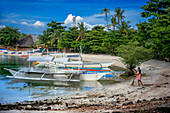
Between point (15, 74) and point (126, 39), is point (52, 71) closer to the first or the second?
point (15, 74)

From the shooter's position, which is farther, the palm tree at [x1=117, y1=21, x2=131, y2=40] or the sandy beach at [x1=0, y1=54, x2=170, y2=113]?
the palm tree at [x1=117, y1=21, x2=131, y2=40]

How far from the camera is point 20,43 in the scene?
82.3 meters

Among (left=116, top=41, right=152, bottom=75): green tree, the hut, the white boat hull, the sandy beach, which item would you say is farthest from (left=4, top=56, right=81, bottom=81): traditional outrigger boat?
the hut

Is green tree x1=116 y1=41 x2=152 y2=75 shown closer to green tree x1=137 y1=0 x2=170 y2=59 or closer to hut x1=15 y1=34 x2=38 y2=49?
green tree x1=137 y1=0 x2=170 y2=59

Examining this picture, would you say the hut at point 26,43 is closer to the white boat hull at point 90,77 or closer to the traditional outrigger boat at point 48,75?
the traditional outrigger boat at point 48,75

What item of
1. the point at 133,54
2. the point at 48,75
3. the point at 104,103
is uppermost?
the point at 133,54

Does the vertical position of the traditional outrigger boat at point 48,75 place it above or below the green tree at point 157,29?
below

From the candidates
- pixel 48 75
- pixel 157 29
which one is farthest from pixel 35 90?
pixel 157 29

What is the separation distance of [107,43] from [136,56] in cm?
3043

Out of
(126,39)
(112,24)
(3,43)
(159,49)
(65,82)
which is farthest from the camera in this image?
(3,43)

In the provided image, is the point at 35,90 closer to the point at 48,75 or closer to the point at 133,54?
the point at 48,75

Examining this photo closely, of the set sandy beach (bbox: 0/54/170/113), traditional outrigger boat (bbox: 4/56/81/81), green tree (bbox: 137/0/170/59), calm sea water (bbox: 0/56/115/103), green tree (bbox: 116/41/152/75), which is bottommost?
calm sea water (bbox: 0/56/115/103)

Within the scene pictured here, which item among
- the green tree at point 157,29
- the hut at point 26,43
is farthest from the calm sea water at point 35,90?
the hut at point 26,43

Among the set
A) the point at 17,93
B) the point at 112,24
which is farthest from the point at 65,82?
the point at 112,24
